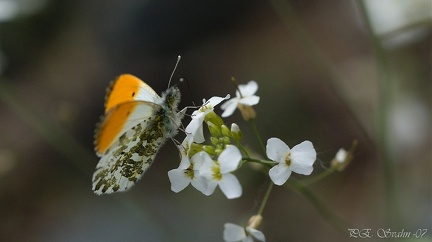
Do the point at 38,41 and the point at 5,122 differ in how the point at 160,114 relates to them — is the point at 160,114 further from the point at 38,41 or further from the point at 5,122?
the point at 38,41

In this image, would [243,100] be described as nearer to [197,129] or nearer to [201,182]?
[197,129]

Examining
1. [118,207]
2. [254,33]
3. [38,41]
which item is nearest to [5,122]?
[38,41]

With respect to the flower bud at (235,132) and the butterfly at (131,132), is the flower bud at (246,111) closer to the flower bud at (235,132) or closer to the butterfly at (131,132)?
the flower bud at (235,132)

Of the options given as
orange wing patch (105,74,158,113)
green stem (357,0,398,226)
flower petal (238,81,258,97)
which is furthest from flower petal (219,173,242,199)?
green stem (357,0,398,226)

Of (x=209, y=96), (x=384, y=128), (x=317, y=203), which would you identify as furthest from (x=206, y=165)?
(x=209, y=96)

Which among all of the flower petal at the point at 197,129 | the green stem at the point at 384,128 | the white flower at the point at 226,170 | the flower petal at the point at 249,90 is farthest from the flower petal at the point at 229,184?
the green stem at the point at 384,128
